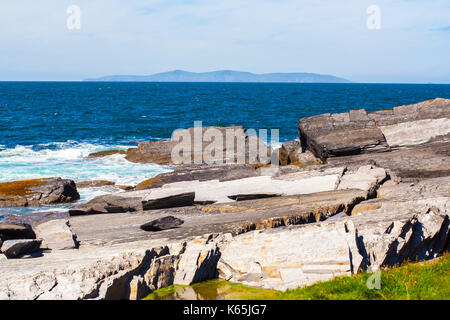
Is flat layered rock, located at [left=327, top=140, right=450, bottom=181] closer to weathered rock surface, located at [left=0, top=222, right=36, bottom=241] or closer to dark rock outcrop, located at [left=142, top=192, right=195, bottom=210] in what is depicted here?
dark rock outcrop, located at [left=142, top=192, right=195, bottom=210]

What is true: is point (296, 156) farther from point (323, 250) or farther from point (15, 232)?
point (15, 232)

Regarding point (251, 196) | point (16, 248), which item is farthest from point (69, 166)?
point (16, 248)

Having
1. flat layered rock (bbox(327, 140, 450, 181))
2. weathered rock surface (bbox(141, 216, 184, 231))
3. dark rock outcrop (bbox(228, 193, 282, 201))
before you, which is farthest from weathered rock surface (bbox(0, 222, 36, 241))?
flat layered rock (bbox(327, 140, 450, 181))

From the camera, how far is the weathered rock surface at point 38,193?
21.5 m

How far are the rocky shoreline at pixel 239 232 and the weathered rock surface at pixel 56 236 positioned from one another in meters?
0.03

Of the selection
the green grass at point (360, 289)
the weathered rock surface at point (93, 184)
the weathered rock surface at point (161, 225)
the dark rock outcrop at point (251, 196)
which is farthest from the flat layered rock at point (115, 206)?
the weathered rock surface at point (93, 184)

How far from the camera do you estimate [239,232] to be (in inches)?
416

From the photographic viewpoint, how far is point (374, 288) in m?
7.12

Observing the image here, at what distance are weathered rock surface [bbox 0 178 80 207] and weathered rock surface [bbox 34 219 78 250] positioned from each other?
35.5 feet

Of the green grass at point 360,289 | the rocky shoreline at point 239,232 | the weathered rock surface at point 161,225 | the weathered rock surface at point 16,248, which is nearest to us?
the green grass at point 360,289

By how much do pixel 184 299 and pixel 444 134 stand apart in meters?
17.5

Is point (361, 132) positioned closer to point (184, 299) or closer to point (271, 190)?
point (271, 190)

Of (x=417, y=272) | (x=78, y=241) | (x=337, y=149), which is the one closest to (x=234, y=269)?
(x=417, y=272)

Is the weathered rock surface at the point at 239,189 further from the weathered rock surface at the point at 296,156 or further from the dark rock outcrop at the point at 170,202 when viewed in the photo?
the weathered rock surface at the point at 296,156
